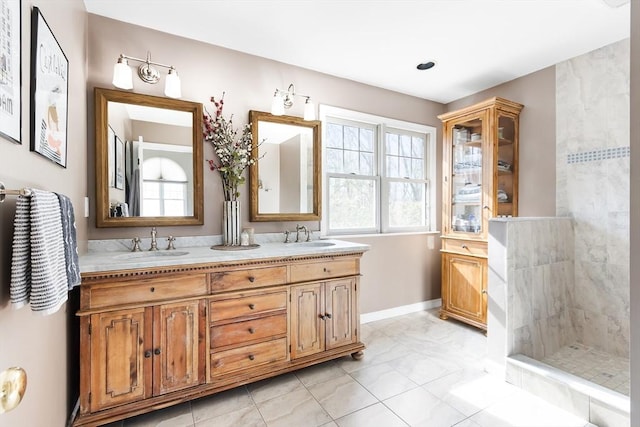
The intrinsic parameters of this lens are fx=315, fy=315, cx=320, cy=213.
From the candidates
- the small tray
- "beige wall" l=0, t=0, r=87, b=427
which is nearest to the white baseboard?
the small tray

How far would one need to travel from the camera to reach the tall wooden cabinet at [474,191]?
3025mm

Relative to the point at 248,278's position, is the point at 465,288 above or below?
below

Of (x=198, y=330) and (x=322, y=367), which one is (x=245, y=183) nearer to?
(x=198, y=330)

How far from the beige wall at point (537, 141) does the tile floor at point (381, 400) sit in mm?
1539

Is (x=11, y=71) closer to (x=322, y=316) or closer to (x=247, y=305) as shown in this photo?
(x=247, y=305)

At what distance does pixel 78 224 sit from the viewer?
1913 millimetres

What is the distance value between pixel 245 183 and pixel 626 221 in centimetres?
306

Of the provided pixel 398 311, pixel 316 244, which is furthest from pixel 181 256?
pixel 398 311

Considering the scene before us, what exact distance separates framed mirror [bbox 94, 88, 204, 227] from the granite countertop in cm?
25

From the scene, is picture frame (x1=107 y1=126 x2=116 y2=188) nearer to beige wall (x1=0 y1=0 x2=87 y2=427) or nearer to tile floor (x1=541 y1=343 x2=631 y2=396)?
beige wall (x1=0 y1=0 x2=87 y2=427)

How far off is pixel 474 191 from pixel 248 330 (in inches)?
99.9

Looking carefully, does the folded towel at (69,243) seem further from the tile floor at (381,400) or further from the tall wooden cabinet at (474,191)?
the tall wooden cabinet at (474,191)

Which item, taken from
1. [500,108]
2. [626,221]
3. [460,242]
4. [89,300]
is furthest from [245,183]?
[626,221]

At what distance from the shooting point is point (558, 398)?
6.41 ft
